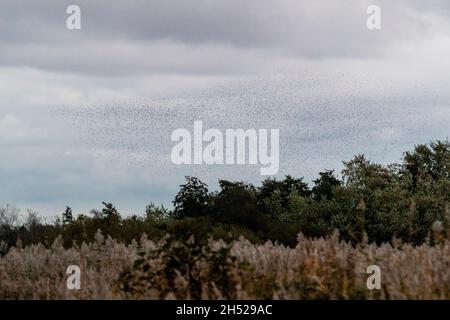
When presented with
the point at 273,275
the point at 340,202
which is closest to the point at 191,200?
the point at 340,202

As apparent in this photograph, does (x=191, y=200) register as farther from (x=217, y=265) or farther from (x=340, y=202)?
(x=217, y=265)

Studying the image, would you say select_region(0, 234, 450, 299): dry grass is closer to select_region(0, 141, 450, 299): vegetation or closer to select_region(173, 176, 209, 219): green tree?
select_region(0, 141, 450, 299): vegetation

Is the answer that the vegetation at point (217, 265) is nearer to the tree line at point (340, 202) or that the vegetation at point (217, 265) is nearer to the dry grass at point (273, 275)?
the dry grass at point (273, 275)

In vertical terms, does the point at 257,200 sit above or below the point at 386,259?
above

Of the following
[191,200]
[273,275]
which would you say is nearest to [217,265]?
[273,275]

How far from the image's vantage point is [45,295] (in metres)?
12.9

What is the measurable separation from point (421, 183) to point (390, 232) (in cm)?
672

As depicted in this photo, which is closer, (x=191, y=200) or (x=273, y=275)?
(x=273, y=275)

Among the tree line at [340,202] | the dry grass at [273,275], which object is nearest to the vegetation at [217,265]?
the dry grass at [273,275]

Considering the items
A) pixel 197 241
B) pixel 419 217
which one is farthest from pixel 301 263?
pixel 419 217

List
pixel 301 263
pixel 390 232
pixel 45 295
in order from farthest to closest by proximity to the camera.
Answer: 1. pixel 390 232
2. pixel 45 295
3. pixel 301 263

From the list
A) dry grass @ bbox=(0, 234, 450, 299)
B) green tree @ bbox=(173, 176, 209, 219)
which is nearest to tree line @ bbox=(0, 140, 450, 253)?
green tree @ bbox=(173, 176, 209, 219)
